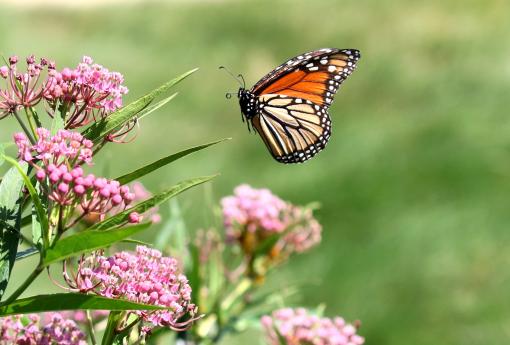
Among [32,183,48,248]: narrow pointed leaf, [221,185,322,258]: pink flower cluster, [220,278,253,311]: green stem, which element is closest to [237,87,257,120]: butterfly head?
[221,185,322,258]: pink flower cluster

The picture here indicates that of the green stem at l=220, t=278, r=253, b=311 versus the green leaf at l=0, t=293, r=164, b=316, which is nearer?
the green leaf at l=0, t=293, r=164, b=316

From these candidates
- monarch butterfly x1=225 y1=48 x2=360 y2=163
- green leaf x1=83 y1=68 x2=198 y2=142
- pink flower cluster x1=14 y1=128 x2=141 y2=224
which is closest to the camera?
pink flower cluster x1=14 y1=128 x2=141 y2=224

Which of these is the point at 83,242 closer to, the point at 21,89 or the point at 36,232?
the point at 36,232

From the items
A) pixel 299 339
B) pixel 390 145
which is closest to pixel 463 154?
pixel 390 145

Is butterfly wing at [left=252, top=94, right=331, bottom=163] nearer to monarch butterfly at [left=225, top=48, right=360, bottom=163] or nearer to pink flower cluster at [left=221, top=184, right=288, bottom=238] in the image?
monarch butterfly at [left=225, top=48, right=360, bottom=163]

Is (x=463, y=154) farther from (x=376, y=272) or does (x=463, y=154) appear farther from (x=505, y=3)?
(x=505, y=3)

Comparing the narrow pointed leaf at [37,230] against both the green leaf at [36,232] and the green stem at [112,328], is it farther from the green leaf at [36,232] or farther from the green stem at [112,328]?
the green stem at [112,328]

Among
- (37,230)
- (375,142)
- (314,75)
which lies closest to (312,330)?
(37,230)
